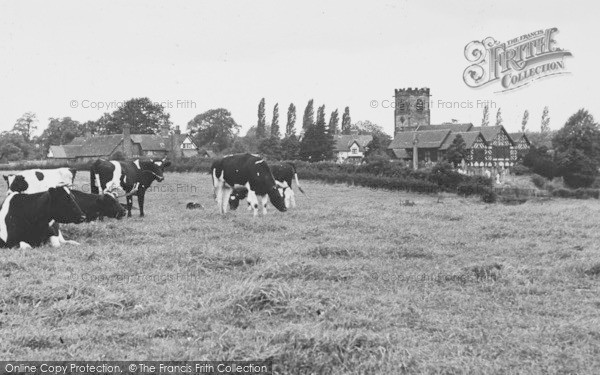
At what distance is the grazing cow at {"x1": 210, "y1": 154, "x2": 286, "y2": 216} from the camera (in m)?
19.6

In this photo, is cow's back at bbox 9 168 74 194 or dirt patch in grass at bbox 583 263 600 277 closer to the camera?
dirt patch in grass at bbox 583 263 600 277

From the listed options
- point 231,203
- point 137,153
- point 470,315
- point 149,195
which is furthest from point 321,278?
point 137,153

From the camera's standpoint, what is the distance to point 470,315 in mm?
7625

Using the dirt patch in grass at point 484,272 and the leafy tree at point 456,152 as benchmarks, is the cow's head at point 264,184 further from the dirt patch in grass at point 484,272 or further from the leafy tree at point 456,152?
the leafy tree at point 456,152

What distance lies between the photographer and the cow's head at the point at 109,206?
15807mm

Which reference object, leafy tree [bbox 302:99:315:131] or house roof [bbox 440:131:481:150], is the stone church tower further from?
house roof [bbox 440:131:481:150]

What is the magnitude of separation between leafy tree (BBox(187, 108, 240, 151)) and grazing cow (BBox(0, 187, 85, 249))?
96986 mm

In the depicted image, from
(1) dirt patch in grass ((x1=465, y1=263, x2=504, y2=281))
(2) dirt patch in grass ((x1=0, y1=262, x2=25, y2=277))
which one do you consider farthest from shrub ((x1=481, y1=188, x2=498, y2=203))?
(2) dirt patch in grass ((x1=0, y1=262, x2=25, y2=277))

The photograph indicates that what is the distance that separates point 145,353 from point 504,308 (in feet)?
15.1

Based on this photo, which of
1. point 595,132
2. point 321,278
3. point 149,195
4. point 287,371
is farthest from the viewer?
point 595,132

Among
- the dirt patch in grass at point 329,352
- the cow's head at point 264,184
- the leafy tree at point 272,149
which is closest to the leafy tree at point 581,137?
the leafy tree at point 272,149

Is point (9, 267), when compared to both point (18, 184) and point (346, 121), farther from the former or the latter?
point (346, 121)

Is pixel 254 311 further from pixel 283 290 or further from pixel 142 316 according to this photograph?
pixel 142 316

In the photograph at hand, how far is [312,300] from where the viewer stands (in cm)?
766
